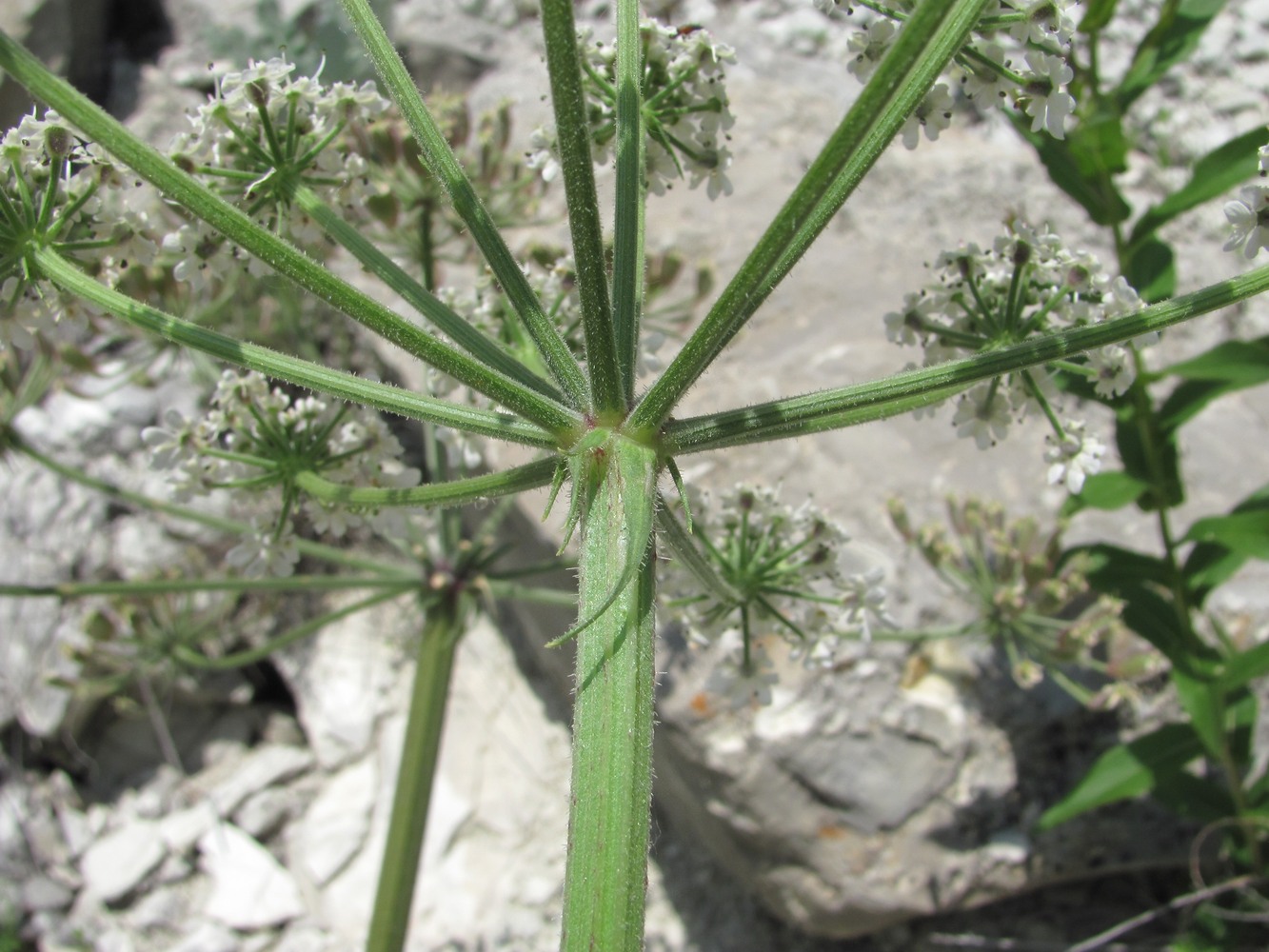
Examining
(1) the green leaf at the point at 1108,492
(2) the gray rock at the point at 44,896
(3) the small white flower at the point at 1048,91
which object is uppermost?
(3) the small white flower at the point at 1048,91

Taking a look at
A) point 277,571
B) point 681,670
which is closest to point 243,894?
point 681,670

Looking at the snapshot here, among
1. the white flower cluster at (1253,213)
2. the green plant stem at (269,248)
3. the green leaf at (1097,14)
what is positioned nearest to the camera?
the green plant stem at (269,248)

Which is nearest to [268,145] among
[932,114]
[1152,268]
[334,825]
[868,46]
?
[868,46]

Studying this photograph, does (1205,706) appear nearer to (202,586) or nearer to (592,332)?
(592,332)

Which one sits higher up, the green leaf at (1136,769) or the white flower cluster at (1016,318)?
the white flower cluster at (1016,318)

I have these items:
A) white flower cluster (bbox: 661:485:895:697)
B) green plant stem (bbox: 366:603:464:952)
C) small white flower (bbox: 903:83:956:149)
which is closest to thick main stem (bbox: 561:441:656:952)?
white flower cluster (bbox: 661:485:895:697)

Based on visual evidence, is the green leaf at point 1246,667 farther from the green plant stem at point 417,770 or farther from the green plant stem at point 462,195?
the green plant stem at point 417,770

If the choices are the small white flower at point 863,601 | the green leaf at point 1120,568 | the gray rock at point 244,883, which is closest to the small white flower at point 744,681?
the small white flower at point 863,601
